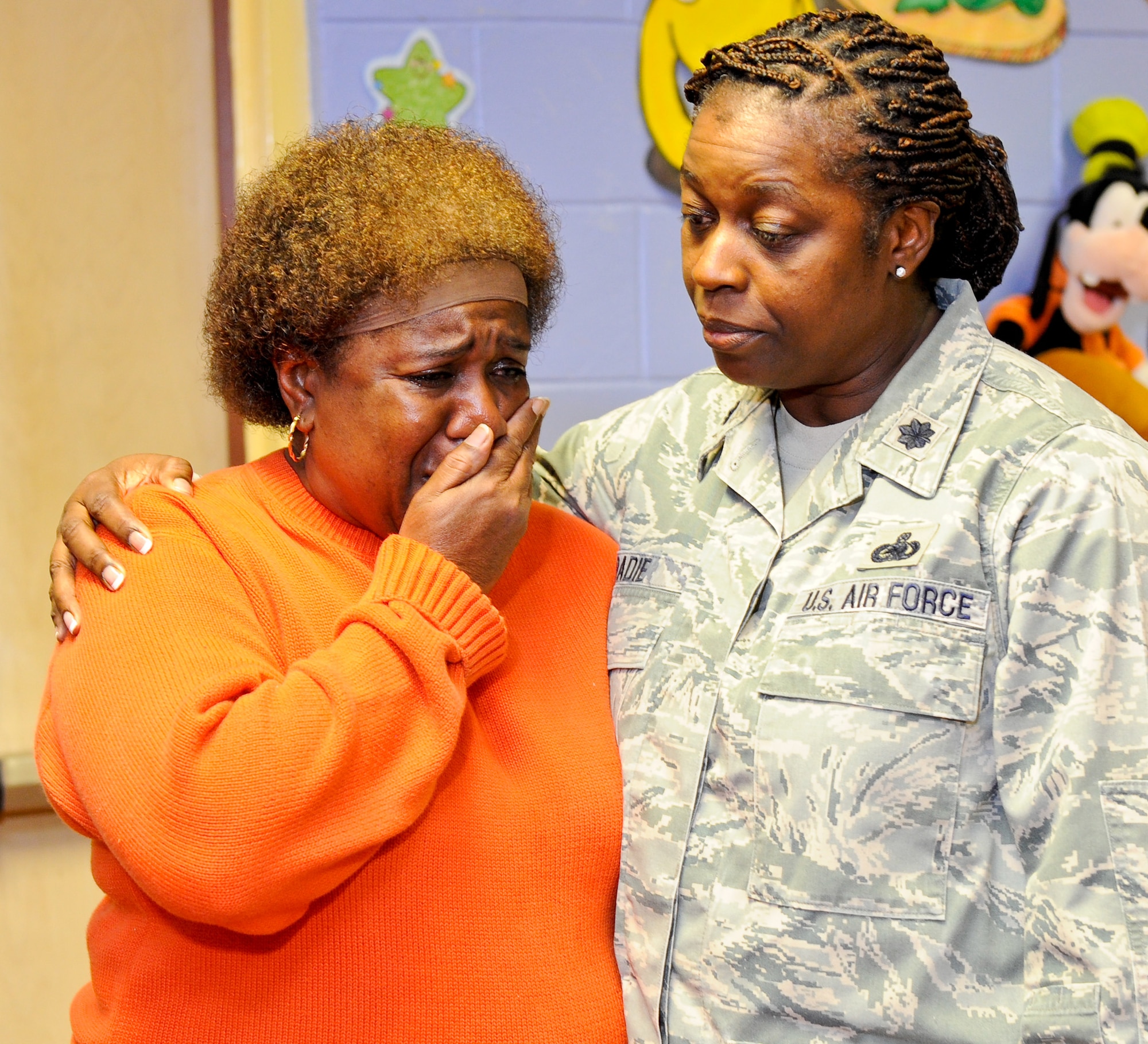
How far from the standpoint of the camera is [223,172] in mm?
2494

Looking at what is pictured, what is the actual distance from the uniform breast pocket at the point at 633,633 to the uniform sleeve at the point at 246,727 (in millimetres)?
272

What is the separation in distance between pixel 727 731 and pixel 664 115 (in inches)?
59.8

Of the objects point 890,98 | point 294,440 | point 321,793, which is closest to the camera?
point 321,793

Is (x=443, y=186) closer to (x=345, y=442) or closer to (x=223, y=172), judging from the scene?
(x=345, y=442)

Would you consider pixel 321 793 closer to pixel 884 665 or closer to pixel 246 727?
pixel 246 727

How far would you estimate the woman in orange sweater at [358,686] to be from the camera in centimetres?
117

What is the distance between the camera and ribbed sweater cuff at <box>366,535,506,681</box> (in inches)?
50.9

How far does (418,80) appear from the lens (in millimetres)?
2432

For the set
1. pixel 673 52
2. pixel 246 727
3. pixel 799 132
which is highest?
pixel 673 52

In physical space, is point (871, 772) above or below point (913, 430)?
below

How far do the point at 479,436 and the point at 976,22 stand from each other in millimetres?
1721

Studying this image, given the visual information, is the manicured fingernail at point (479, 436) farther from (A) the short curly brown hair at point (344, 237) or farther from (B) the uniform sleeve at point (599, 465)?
(B) the uniform sleeve at point (599, 465)

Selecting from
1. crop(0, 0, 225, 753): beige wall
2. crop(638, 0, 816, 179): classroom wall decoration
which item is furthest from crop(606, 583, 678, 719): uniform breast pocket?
crop(0, 0, 225, 753): beige wall

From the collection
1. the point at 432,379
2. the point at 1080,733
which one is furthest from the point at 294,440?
the point at 1080,733
